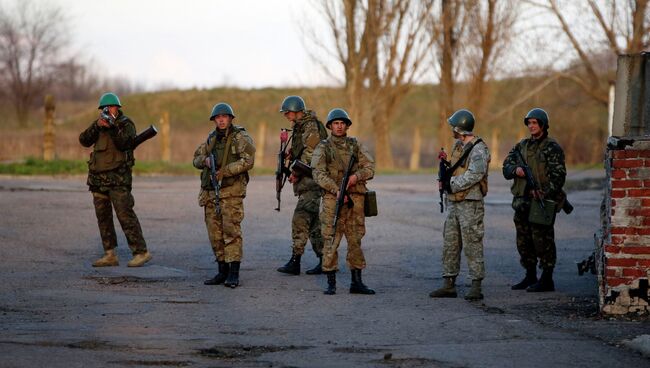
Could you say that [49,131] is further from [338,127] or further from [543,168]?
[543,168]

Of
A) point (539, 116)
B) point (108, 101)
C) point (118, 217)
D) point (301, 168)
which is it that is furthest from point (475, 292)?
point (108, 101)

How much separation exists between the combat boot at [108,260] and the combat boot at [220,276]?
1.60 m

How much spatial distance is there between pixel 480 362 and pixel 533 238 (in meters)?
4.37

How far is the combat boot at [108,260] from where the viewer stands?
1286 cm

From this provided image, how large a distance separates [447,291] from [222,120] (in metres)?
2.97

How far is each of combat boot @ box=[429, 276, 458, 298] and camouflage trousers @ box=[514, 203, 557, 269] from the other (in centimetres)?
120

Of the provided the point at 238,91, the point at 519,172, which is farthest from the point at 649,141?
the point at 238,91

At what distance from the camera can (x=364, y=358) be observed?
7660 millimetres

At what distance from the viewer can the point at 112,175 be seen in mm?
12758

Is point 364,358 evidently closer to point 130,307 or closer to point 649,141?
point 130,307

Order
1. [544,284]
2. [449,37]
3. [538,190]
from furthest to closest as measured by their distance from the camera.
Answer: [449,37] → [538,190] → [544,284]

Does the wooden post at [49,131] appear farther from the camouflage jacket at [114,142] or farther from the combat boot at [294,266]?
the combat boot at [294,266]

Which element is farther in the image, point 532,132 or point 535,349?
point 532,132

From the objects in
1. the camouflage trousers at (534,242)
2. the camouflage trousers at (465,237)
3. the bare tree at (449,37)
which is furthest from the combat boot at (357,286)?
the bare tree at (449,37)
